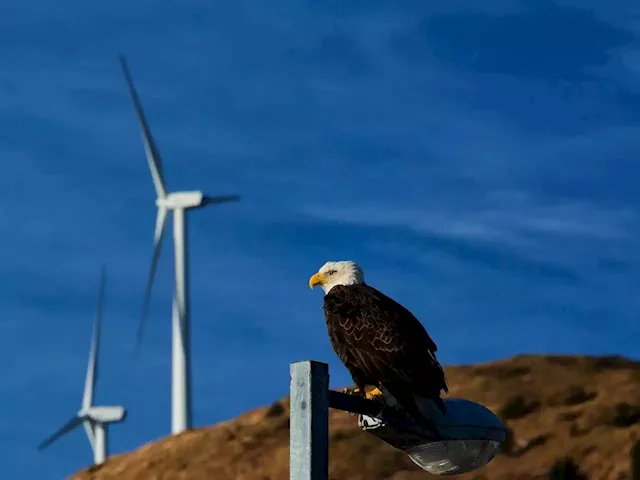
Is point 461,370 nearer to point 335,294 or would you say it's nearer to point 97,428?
point 97,428

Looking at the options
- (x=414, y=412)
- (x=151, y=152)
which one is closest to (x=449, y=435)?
(x=414, y=412)

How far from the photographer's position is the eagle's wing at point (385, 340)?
12438 mm

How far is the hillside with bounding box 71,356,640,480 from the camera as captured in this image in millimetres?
71438

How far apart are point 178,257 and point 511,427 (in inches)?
937

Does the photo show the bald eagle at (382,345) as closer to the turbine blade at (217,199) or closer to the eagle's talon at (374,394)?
the eagle's talon at (374,394)

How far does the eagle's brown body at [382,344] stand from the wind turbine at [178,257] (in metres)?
48.9

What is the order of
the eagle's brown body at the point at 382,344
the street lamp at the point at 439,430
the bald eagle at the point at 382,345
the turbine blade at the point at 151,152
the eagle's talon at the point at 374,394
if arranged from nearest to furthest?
the street lamp at the point at 439,430 < the bald eagle at the point at 382,345 < the eagle's brown body at the point at 382,344 < the eagle's talon at the point at 374,394 < the turbine blade at the point at 151,152

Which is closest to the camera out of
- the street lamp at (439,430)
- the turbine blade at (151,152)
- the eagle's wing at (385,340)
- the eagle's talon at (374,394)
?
the street lamp at (439,430)

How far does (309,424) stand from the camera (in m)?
9.60

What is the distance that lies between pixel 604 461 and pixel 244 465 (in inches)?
847

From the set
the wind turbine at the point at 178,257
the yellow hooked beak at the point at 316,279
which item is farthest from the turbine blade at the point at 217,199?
the yellow hooked beak at the point at 316,279

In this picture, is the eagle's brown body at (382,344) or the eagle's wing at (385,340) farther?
the eagle's wing at (385,340)

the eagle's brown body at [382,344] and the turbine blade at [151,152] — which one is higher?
the turbine blade at [151,152]

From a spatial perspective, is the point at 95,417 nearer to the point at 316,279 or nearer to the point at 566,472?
the point at 566,472
